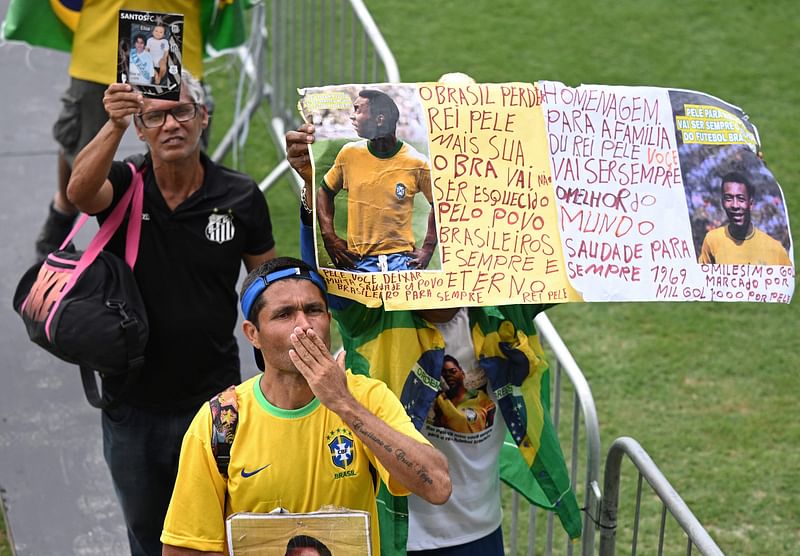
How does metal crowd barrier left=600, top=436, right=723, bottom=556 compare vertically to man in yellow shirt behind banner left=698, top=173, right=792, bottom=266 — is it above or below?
below

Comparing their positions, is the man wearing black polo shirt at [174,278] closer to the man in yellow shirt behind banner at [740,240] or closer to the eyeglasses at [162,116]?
the eyeglasses at [162,116]

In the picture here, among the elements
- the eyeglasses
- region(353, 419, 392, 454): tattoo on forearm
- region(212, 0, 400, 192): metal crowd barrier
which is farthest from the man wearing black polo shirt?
region(212, 0, 400, 192): metal crowd barrier

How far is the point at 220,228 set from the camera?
4285 mm

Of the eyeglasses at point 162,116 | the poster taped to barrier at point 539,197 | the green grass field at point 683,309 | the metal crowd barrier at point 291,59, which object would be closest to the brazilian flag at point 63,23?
the metal crowd barrier at point 291,59

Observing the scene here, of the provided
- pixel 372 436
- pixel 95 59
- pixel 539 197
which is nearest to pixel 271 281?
pixel 372 436

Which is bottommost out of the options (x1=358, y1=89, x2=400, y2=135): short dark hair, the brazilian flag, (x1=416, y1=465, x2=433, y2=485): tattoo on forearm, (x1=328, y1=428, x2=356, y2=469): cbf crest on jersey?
(x1=416, y1=465, x2=433, y2=485): tattoo on forearm

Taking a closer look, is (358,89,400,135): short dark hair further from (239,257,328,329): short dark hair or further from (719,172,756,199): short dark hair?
(719,172,756,199): short dark hair

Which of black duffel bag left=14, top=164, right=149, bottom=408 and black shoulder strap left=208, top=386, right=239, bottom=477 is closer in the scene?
black shoulder strap left=208, top=386, right=239, bottom=477

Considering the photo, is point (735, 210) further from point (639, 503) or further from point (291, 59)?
point (291, 59)

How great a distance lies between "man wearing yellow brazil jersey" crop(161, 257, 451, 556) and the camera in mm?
3215

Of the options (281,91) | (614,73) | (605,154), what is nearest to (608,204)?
(605,154)

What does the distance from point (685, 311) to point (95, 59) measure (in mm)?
3573

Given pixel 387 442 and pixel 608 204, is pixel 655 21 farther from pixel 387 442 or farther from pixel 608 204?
pixel 387 442

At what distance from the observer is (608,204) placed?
3789mm
